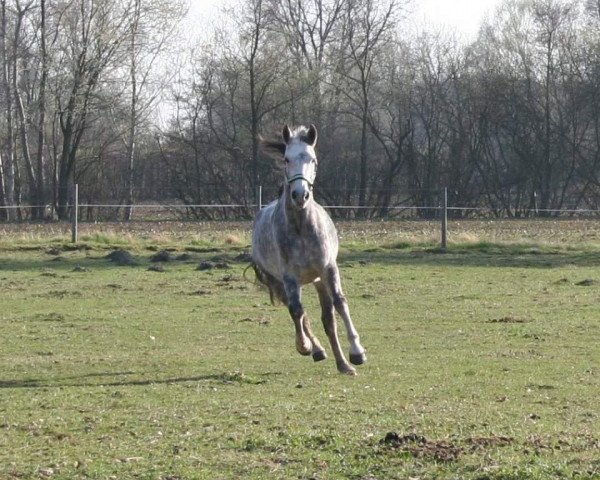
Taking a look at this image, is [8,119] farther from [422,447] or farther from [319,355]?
[422,447]

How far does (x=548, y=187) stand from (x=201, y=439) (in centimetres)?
5118

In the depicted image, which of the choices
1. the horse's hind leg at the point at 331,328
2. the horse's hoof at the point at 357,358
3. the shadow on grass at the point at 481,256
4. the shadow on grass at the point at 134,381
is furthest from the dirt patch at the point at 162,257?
the horse's hoof at the point at 357,358

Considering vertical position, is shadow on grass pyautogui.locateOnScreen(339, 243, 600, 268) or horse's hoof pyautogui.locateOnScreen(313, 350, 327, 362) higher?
shadow on grass pyautogui.locateOnScreen(339, 243, 600, 268)

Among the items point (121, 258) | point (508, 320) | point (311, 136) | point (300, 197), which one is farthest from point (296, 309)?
point (121, 258)

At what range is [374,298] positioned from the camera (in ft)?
69.3

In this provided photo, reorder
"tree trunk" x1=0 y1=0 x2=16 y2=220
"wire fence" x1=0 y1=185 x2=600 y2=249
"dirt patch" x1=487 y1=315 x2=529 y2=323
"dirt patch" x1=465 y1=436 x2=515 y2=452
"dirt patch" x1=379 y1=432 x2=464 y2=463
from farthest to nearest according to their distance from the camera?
1. "tree trunk" x1=0 y1=0 x2=16 y2=220
2. "wire fence" x1=0 y1=185 x2=600 y2=249
3. "dirt patch" x1=487 y1=315 x2=529 y2=323
4. "dirt patch" x1=465 y1=436 x2=515 y2=452
5. "dirt patch" x1=379 y1=432 x2=464 y2=463

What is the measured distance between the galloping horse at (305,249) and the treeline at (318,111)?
37836mm

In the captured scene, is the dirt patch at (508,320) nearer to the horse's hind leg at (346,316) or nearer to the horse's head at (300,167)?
the horse's hind leg at (346,316)

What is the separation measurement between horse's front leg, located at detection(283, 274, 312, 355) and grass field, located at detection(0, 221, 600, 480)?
1.08 ft

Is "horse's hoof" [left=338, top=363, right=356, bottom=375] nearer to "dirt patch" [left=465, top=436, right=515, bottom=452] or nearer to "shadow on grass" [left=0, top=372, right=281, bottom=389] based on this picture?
"shadow on grass" [left=0, top=372, right=281, bottom=389]

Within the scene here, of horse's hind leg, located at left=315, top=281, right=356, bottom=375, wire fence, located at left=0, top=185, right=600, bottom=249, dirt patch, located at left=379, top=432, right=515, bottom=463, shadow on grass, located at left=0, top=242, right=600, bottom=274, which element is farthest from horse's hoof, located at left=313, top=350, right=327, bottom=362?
wire fence, located at left=0, top=185, right=600, bottom=249

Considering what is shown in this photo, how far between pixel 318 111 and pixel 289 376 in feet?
146

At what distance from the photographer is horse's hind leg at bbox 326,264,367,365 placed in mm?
12477

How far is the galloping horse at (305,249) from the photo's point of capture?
40.4 feet
